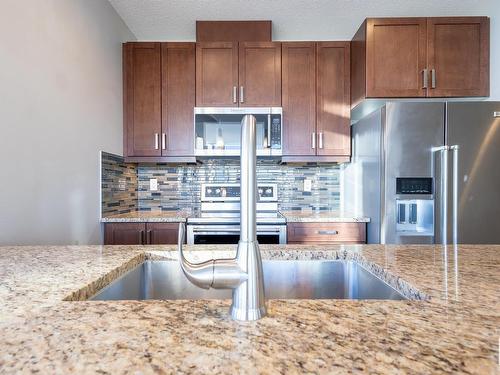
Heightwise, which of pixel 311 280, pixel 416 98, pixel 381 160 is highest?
pixel 416 98

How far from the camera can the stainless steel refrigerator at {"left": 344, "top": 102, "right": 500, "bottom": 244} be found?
208 cm

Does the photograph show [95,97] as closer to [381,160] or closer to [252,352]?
[381,160]

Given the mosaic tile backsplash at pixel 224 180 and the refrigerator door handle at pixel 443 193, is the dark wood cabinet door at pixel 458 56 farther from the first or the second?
the mosaic tile backsplash at pixel 224 180

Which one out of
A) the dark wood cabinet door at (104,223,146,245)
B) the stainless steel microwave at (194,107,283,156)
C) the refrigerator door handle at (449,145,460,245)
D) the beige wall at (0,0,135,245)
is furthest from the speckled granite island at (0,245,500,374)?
the stainless steel microwave at (194,107,283,156)

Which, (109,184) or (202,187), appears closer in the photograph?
(109,184)

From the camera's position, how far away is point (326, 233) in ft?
7.95

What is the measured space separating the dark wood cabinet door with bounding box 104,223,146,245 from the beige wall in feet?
0.31

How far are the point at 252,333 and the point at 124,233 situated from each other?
2.20 meters

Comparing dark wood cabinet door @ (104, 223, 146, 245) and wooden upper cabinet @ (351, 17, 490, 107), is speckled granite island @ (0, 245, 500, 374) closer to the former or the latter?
dark wood cabinet door @ (104, 223, 146, 245)

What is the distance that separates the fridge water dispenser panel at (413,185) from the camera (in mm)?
2107

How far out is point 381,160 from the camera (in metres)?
2.15

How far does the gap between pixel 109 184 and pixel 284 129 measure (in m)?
1.55

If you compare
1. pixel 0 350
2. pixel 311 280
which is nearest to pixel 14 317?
pixel 0 350

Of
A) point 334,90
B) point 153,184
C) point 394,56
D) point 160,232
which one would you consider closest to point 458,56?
point 394,56
